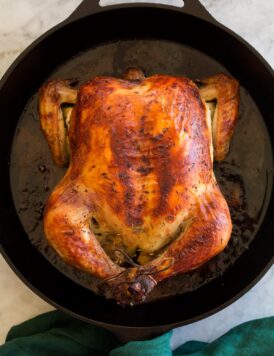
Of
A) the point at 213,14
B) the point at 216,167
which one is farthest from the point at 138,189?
the point at 213,14

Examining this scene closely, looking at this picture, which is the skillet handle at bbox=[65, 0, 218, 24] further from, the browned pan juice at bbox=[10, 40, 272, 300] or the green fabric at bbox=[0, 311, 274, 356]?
the green fabric at bbox=[0, 311, 274, 356]

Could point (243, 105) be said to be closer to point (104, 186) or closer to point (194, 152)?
point (194, 152)

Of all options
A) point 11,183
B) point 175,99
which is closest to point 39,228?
point 11,183

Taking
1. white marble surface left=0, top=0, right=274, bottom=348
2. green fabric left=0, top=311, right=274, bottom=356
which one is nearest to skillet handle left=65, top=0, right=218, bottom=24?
white marble surface left=0, top=0, right=274, bottom=348

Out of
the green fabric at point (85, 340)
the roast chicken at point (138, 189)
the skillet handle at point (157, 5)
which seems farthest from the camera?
the green fabric at point (85, 340)

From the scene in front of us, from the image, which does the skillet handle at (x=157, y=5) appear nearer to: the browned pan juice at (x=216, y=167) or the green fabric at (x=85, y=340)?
the browned pan juice at (x=216, y=167)

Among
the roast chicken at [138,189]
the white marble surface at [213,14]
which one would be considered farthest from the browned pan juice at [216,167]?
the roast chicken at [138,189]
